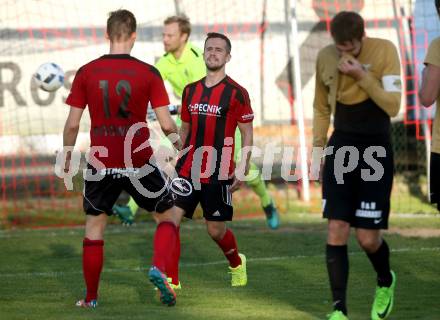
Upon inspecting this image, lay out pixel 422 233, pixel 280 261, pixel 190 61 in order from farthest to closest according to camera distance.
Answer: pixel 422 233 < pixel 190 61 < pixel 280 261

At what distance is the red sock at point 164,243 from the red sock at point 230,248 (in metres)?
0.90

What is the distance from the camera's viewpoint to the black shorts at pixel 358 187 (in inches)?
275

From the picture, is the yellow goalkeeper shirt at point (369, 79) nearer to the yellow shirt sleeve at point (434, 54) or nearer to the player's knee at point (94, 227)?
the yellow shirt sleeve at point (434, 54)

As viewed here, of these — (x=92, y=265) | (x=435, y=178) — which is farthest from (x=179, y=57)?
(x=435, y=178)

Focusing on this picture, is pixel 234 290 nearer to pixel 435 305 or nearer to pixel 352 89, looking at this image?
pixel 435 305

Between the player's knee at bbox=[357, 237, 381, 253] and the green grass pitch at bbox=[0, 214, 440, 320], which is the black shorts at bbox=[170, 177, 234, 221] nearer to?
the green grass pitch at bbox=[0, 214, 440, 320]

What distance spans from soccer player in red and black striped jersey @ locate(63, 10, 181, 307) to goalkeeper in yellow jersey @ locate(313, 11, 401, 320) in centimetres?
127

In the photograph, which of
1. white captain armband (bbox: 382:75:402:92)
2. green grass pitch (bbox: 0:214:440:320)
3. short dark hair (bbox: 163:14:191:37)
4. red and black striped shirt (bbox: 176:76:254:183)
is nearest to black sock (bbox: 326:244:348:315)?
green grass pitch (bbox: 0:214:440:320)

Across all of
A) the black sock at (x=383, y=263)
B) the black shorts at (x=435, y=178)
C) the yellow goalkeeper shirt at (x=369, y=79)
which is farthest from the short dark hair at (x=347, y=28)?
the black sock at (x=383, y=263)

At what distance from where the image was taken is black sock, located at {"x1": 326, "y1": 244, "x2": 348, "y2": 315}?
275 inches

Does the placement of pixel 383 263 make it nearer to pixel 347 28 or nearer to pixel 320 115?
pixel 320 115

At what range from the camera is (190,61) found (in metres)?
11.6

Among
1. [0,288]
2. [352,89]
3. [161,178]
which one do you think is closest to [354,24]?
[352,89]

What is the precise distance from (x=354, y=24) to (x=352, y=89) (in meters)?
0.44
